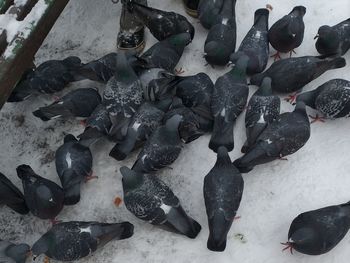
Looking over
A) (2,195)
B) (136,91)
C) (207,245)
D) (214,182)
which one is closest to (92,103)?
(136,91)

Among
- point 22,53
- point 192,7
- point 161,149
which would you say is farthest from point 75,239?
point 192,7

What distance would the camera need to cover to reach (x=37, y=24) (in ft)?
11.3

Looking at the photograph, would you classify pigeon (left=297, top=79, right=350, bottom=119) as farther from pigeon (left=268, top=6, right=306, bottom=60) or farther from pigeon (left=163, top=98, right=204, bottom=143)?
pigeon (left=163, top=98, right=204, bottom=143)

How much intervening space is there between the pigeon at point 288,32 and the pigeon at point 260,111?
18.6 inches

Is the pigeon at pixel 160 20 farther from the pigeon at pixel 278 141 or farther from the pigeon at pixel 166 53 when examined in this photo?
the pigeon at pixel 278 141

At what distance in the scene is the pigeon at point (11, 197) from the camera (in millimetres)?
3248

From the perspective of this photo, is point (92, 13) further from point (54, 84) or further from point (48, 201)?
point (48, 201)

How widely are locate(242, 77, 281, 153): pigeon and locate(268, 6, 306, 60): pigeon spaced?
473mm

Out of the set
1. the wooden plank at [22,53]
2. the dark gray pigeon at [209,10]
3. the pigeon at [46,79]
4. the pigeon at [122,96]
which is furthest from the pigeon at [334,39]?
the wooden plank at [22,53]

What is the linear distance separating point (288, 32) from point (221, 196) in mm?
1492

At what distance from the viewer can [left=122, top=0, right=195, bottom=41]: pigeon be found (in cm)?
397

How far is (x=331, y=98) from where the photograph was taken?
3.43m

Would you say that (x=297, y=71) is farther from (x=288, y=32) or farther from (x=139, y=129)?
(x=139, y=129)

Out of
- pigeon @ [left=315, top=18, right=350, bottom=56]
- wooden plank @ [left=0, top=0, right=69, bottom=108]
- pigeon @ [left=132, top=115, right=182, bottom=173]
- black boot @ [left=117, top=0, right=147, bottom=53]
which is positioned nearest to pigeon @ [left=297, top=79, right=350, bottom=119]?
pigeon @ [left=315, top=18, right=350, bottom=56]
